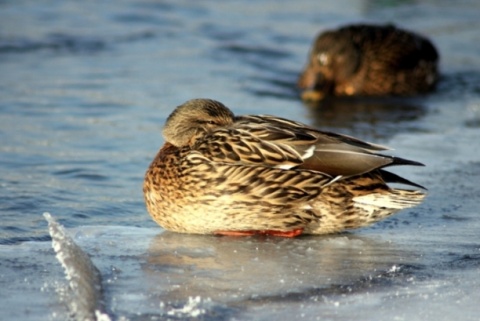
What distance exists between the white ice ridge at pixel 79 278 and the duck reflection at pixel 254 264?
0.29 metres

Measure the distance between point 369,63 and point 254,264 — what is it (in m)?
7.20

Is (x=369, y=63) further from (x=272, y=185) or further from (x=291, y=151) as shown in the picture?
(x=272, y=185)

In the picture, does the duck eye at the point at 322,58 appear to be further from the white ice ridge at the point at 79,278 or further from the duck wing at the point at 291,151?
the white ice ridge at the point at 79,278

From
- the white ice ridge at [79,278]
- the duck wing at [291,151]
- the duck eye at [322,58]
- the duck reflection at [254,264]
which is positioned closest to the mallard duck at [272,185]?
the duck wing at [291,151]

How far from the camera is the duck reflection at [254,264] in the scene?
4957 millimetres

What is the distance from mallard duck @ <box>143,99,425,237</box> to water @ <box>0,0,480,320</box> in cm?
14

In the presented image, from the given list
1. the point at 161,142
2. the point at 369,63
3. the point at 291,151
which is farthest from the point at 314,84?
the point at 291,151

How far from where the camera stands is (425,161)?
8086mm

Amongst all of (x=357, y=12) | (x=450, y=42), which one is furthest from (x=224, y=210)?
(x=357, y=12)

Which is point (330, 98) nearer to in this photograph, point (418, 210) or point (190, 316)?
point (418, 210)

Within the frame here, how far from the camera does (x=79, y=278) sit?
4930 mm

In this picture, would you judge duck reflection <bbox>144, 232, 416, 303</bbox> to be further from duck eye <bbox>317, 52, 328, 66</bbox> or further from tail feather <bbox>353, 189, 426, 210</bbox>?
duck eye <bbox>317, 52, 328, 66</bbox>

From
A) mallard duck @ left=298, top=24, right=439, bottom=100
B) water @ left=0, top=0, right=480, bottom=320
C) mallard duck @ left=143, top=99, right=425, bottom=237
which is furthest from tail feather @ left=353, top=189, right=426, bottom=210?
mallard duck @ left=298, top=24, right=439, bottom=100

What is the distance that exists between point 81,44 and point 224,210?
7.37 metres
